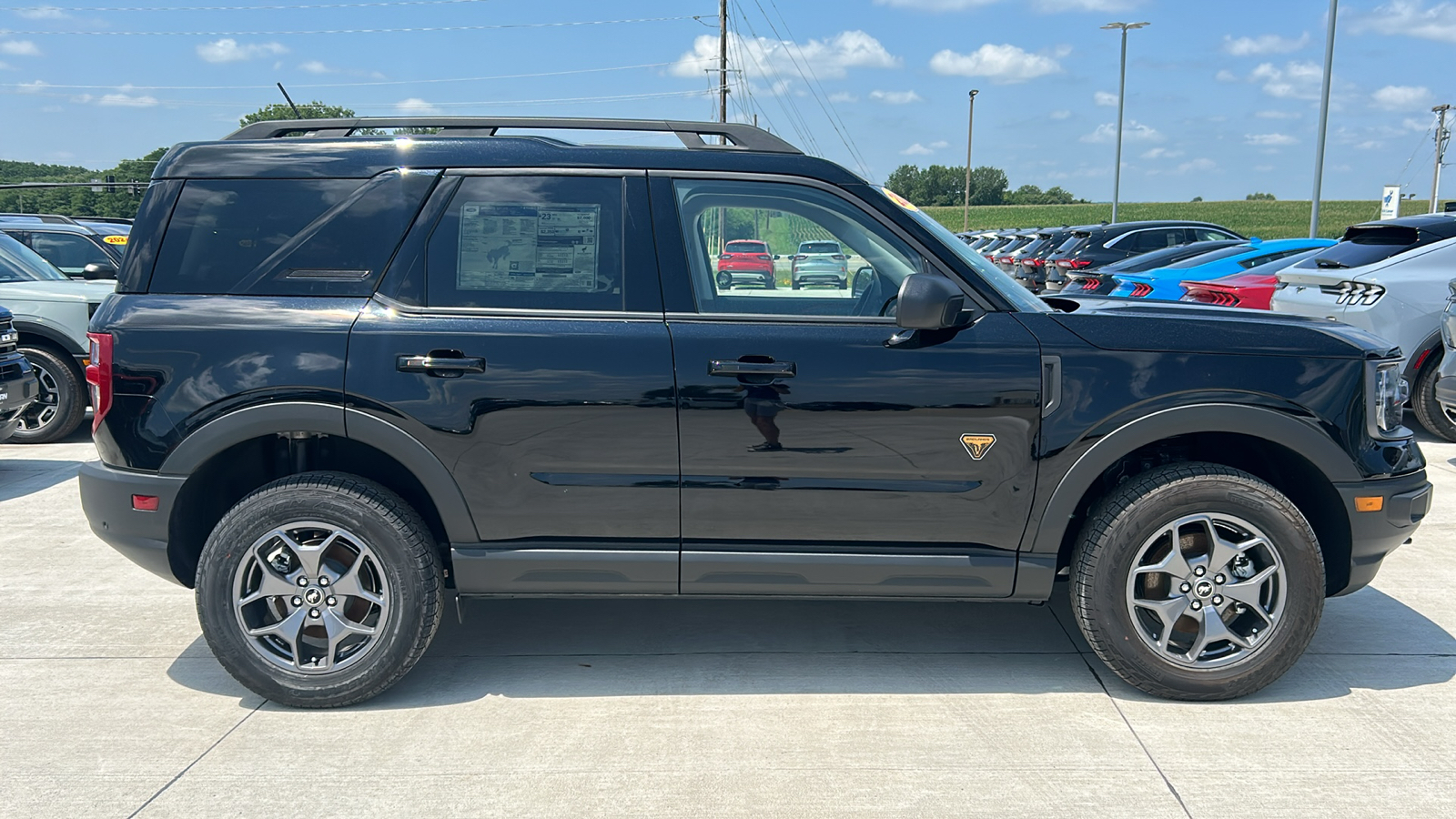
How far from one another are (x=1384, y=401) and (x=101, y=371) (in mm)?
4451

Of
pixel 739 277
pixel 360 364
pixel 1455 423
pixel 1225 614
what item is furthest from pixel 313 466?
pixel 1455 423

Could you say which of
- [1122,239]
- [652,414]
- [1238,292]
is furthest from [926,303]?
[1122,239]

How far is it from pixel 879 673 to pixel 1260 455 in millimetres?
1633

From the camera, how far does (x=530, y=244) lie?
3623mm

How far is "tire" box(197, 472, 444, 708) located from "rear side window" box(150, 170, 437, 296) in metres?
0.71

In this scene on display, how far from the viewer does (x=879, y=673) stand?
13.0 feet

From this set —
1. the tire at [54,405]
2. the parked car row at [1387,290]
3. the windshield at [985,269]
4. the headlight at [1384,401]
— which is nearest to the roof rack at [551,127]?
the windshield at [985,269]

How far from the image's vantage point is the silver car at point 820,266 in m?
3.76

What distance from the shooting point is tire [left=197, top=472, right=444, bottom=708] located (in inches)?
139

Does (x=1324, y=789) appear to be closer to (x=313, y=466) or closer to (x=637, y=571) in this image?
(x=637, y=571)

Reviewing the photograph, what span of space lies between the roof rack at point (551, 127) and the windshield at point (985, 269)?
487 mm

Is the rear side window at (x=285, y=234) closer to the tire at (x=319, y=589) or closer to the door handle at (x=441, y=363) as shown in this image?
the door handle at (x=441, y=363)

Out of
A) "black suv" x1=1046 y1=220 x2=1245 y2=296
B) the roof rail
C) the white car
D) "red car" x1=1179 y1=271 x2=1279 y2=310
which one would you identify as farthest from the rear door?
"black suv" x1=1046 y1=220 x2=1245 y2=296

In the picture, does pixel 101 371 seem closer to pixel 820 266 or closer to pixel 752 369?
pixel 752 369
